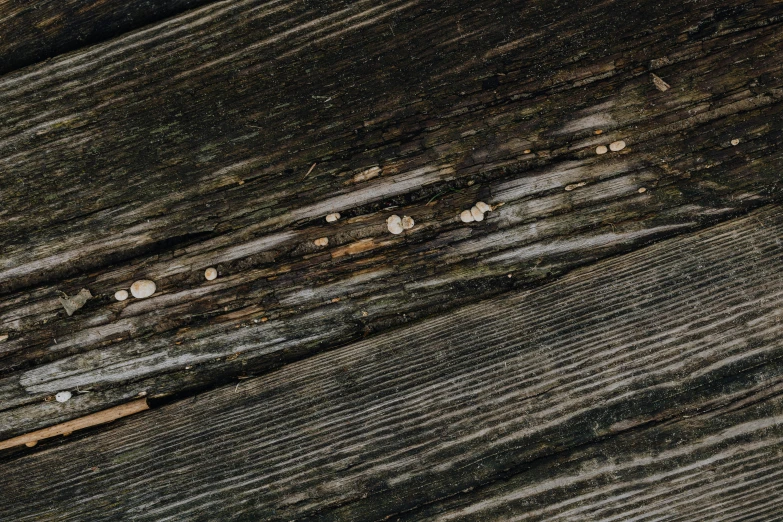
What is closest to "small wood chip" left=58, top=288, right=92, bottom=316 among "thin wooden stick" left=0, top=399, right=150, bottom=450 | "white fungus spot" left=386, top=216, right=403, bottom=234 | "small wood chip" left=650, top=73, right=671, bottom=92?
"thin wooden stick" left=0, top=399, right=150, bottom=450

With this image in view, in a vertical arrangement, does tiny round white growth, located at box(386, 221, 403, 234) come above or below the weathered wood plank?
below

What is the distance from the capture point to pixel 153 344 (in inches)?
80.8

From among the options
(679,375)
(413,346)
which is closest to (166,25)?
(413,346)

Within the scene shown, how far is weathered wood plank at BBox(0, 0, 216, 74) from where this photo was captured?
80.1 inches

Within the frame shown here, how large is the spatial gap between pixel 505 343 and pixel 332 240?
801mm

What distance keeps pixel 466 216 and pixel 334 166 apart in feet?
1.86

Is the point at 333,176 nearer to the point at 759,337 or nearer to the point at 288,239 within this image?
the point at 288,239

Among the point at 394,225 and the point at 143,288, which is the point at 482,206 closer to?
the point at 394,225

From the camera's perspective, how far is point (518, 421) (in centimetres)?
188

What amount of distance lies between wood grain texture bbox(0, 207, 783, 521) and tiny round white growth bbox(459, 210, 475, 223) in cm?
34

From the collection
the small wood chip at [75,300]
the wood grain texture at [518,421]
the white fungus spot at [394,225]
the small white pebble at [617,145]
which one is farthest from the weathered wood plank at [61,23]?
the small white pebble at [617,145]

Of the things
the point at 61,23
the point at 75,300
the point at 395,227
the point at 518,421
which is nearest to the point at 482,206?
the point at 395,227

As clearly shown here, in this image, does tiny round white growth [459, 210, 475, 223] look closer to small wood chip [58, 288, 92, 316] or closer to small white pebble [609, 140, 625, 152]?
small white pebble [609, 140, 625, 152]

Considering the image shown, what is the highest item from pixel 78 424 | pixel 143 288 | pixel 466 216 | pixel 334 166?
pixel 334 166
